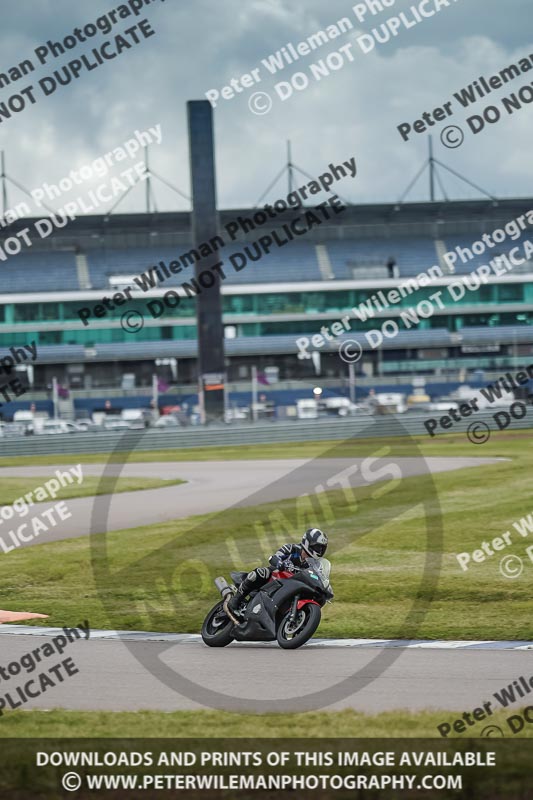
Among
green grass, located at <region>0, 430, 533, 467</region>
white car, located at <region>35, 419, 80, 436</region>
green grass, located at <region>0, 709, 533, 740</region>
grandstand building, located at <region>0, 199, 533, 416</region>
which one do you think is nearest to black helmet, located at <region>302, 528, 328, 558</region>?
green grass, located at <region>0, 709, 533, 740</region>

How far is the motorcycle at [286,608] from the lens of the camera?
1032 centimetres

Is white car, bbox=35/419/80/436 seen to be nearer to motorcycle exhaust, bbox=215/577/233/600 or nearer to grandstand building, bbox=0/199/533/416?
grandstand building, bbox=0/199/533/416

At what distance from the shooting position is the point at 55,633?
12055 millimetres

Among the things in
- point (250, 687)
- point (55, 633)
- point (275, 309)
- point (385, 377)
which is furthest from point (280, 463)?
point (275, 309)

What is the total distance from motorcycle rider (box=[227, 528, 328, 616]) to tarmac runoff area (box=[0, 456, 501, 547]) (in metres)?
9.71

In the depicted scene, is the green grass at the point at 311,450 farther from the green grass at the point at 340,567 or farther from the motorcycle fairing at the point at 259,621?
the motorcycle fairing at the point at 259,621

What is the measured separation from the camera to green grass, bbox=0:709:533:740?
7301mm

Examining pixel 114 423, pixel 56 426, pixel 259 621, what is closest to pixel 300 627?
pixel 259 621

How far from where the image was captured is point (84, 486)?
30.6 meters

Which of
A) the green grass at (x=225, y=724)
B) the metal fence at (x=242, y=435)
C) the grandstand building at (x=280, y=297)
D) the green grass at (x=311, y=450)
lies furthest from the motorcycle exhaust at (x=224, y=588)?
the grandstand building at (x=280, y=297)

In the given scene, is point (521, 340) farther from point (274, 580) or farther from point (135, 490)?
point (274, 580)

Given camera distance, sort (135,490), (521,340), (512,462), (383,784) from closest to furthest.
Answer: (383,784), (135,490), (512,462), (521,340)

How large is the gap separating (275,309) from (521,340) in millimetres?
18158

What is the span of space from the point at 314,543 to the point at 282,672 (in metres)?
1.47
